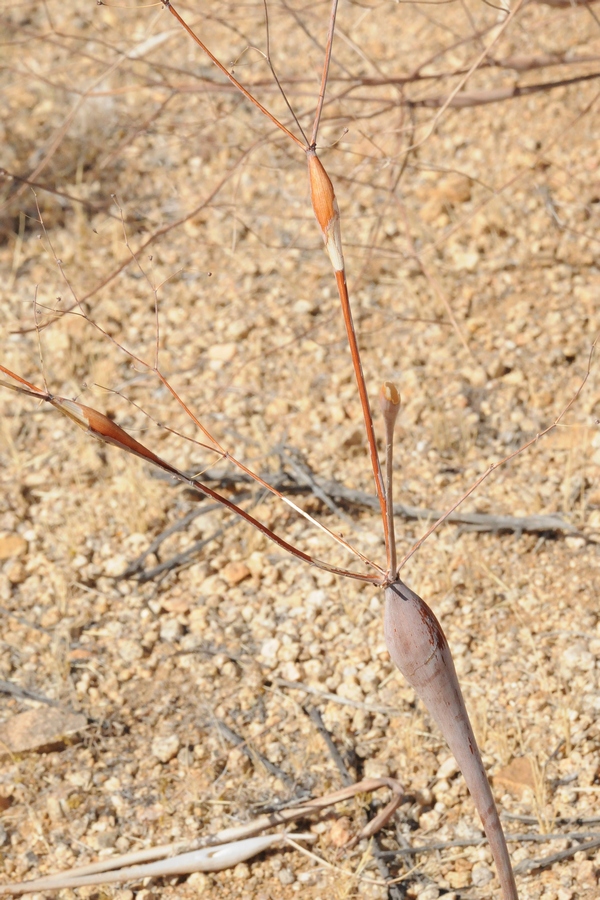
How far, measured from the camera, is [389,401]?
1068mm

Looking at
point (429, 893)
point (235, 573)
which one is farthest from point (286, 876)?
point (235, 573)

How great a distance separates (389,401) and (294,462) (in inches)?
59.7

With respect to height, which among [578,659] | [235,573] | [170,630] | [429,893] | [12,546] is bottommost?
[429,893]

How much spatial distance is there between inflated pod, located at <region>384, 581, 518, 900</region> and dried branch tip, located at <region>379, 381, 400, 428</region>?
0.22 meters

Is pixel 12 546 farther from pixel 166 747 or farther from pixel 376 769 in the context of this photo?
pixel 376 769

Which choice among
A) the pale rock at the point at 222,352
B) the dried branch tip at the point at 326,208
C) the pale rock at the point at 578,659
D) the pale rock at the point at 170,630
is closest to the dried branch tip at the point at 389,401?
the dried branch tip at the point at 326,208

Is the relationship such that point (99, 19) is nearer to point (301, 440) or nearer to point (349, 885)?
point (301, 440)

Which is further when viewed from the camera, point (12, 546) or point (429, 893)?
point (12, 546)

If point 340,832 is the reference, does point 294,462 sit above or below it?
above

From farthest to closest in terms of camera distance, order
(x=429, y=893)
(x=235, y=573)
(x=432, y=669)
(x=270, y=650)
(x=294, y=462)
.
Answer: (x=294, y=462), (x=235, y=573), (x=270, y=650), (x=429, y=893), (x=432, y=669)

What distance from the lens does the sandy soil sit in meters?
1.94

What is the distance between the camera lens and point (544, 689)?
201 cm

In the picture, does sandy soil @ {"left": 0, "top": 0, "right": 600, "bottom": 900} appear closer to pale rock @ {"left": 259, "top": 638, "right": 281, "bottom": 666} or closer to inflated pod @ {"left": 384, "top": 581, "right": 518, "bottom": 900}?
pale rock @ {"left": 259, "top": 638, "right": 281, "bottom": 666}

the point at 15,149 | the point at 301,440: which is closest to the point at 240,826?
the point at 301,440
